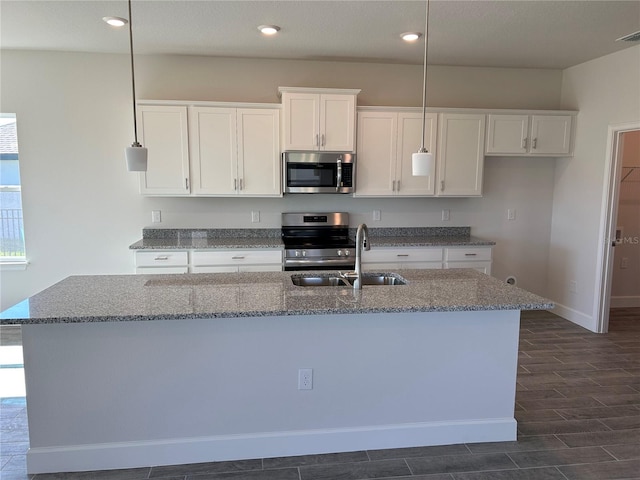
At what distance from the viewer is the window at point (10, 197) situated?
169 inches

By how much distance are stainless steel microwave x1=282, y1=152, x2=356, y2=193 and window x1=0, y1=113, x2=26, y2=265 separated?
2.71 meters

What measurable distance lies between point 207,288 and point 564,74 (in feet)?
14.7

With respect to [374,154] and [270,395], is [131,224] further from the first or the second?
[270,395]

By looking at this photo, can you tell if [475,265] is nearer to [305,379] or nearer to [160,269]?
[305,379]

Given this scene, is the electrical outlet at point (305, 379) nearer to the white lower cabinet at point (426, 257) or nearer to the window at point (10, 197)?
the white lower cabinet at point (426, 257)

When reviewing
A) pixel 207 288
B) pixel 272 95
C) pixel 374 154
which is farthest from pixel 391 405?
pixel 272 95

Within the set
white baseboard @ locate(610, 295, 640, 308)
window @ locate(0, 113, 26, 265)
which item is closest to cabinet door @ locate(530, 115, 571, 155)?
white baseboard @ locate(610, 295, 640, 308)

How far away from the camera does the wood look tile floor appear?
7.13 feet

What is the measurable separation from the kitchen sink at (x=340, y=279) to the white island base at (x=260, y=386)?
0.46m

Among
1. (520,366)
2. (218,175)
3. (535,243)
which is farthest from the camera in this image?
(535,243)

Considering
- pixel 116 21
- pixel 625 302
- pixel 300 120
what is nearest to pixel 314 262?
pixel 300 120

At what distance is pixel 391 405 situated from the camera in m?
2.39

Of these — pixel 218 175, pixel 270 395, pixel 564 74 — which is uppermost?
pixel 564 74

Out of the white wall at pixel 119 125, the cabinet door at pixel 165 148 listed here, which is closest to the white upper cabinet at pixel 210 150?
the cabinet door at pixel 165 148
